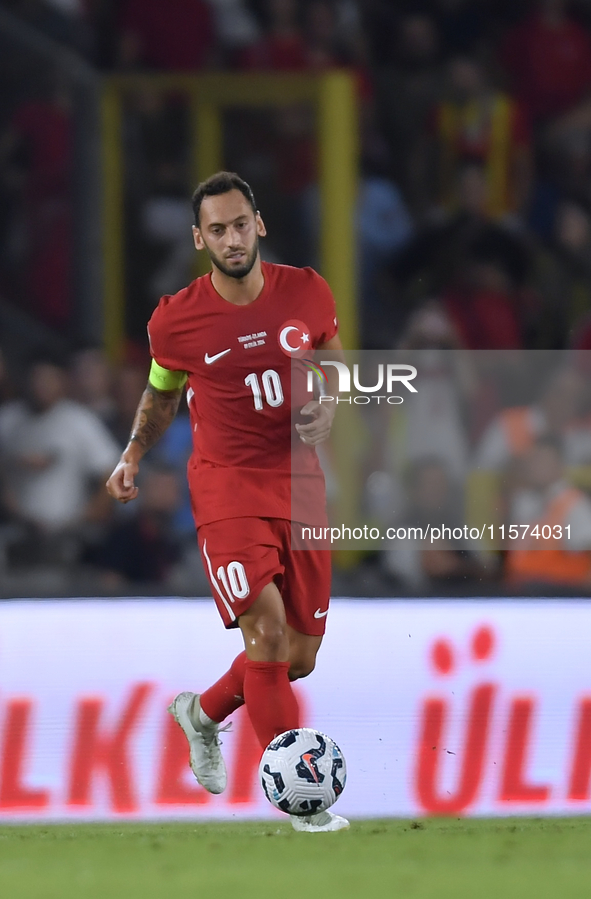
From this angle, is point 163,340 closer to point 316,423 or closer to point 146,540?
point 316,423

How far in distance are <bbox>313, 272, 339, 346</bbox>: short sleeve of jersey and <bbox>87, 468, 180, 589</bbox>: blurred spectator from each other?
6.40ft

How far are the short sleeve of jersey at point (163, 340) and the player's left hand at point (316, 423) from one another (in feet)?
1.44

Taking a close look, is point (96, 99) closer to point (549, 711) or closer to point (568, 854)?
point (549, 711)

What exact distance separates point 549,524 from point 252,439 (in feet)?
5.68

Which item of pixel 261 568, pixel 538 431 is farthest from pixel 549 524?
pixel 261 568

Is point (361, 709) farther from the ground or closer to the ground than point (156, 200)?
closer to the ground

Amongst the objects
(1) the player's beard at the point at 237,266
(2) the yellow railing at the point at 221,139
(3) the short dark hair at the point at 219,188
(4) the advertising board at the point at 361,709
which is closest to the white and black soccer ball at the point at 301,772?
(4) the advertising board at the point at 361,709

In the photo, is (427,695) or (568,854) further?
(427,695)

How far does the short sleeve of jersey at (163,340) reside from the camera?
4770mm

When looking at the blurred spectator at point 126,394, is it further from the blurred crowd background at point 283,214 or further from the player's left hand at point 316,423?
the player's left hand at point 316,423

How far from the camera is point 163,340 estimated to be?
15.7ft

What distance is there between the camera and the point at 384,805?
5.34 meters

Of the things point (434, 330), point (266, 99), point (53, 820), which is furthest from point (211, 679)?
point (266, 99)

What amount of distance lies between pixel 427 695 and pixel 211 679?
731 mm
